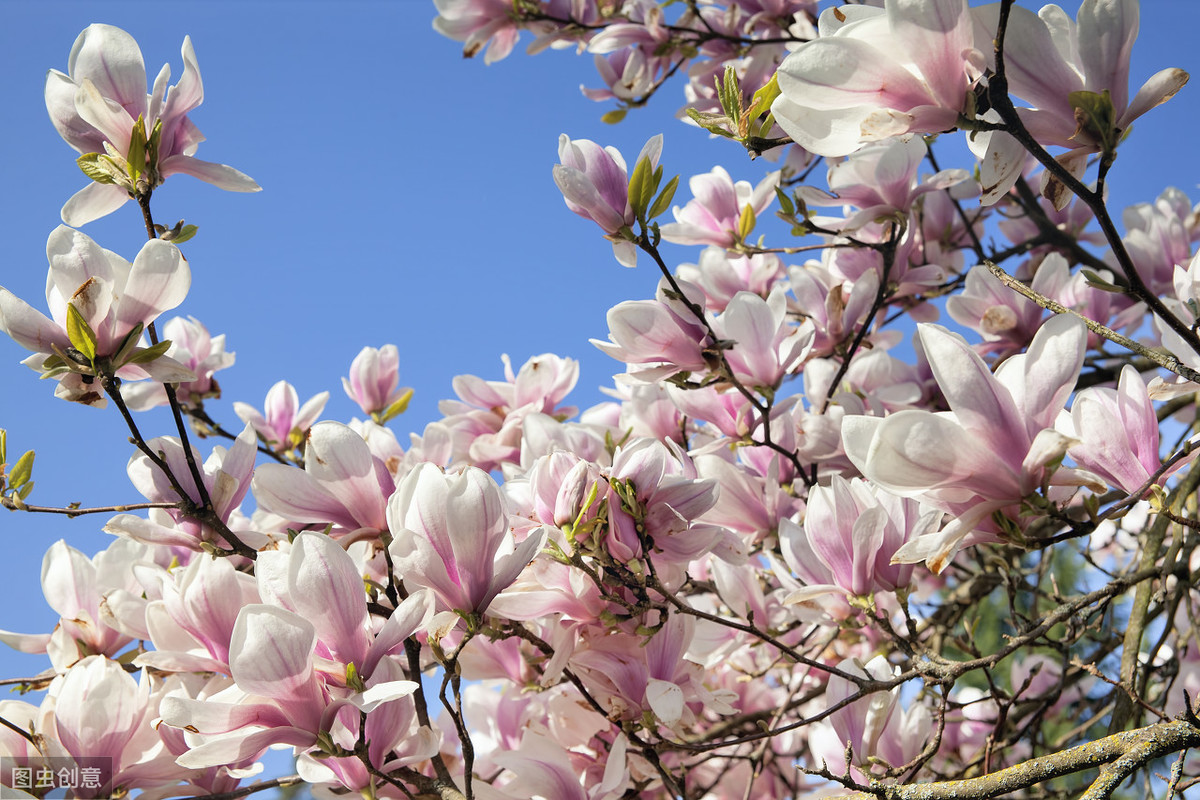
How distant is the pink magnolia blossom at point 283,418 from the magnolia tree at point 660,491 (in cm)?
43

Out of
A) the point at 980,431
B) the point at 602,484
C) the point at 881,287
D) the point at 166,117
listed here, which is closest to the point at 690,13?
the point at 881,287

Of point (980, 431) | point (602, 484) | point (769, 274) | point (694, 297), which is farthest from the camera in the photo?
point (769, 274)

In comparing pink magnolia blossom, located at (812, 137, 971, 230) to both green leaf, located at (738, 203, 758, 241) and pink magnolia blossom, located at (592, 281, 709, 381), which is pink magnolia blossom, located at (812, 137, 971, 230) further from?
pink magnolia blossom, located at (592, 281, 709, 381)

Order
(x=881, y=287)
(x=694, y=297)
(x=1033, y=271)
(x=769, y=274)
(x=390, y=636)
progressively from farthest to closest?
(x=1033, y=271) < (x=769, y=274) < (x=881, y=287) < (x=694, y=297) < (x=390, y=636)

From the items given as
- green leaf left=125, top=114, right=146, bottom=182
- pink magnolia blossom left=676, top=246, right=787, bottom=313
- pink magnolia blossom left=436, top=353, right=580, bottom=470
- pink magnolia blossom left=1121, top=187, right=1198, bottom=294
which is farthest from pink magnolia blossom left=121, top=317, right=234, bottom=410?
pink magnolia blossom left=1121, top=187, right=1198, bottom=294

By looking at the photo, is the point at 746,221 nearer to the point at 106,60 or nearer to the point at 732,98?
the point at 732,98

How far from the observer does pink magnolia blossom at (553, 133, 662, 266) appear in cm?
127

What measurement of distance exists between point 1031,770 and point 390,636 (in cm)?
66

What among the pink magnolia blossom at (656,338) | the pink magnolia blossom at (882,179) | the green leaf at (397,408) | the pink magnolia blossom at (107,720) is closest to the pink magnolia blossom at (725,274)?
the pink magnolia blossom at (882,179)

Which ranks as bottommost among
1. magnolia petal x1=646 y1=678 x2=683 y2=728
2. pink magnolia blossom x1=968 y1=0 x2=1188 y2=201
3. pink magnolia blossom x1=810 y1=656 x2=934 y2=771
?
pink magnolia blossom x1=810 y1=656 x2=934 y2=771

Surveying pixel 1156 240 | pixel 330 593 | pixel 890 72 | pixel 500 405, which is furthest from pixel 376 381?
pixel 1156 240

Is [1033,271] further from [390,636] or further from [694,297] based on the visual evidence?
[390,636]

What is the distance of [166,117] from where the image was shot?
1189 mm

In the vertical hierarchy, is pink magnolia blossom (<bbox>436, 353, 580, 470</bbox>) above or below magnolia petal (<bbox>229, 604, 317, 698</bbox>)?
above
